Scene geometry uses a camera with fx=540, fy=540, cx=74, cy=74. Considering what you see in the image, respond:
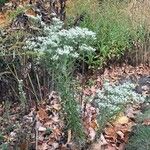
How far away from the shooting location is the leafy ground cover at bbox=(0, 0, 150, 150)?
416cm

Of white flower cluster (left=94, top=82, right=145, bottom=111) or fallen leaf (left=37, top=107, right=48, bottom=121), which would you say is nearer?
white flower cluster (left=94, top=82, right=145, bottom=111)

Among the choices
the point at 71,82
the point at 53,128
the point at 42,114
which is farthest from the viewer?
the point at 42,114

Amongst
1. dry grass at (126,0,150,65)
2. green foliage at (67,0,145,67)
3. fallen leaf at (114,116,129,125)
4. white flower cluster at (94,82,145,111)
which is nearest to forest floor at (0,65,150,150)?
fallen leaf at (114,116,129,125)

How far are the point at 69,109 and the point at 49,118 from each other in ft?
2.84

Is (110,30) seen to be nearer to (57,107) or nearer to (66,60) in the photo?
(57,107)

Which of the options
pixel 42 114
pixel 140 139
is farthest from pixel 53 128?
pixel 140 139

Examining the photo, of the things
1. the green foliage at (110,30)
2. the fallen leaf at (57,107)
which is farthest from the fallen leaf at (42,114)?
the green foliage at (110,30)

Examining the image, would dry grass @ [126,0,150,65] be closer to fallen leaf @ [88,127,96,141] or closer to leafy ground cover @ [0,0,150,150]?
leafy ground cover @ [0,0,150,150]

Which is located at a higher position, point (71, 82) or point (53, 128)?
point (71, 82)

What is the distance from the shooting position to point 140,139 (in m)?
4.21

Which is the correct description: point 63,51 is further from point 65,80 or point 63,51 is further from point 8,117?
point 8,117

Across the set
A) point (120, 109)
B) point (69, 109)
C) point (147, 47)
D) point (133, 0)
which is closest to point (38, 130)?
point (69, 109)

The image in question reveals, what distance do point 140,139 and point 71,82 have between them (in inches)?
28.5

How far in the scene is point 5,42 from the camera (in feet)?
17.9
